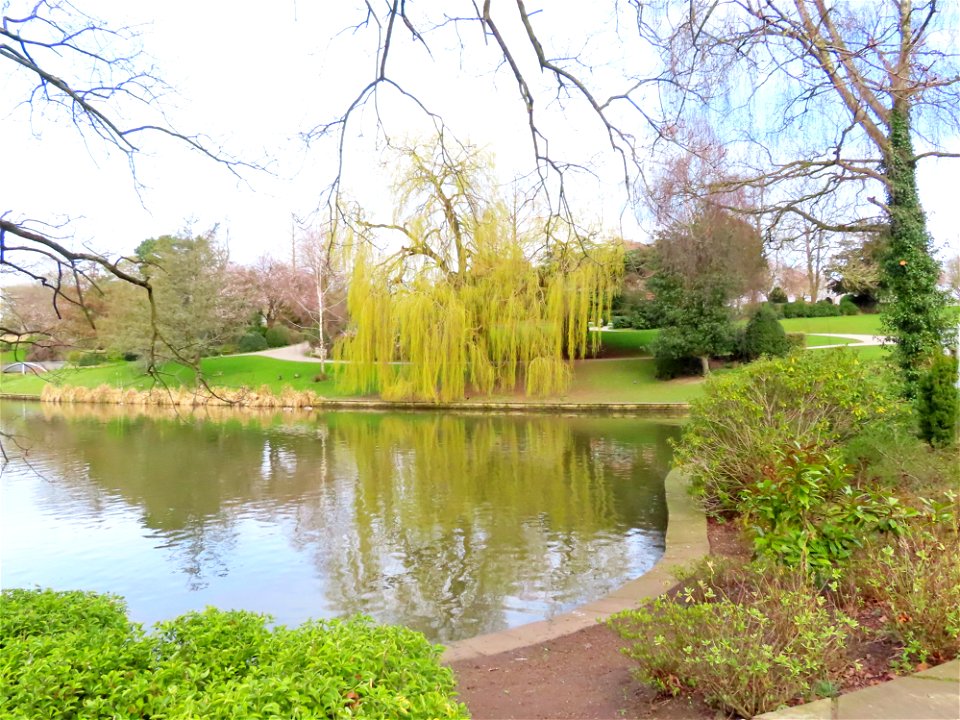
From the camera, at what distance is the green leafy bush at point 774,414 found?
7.50 metres

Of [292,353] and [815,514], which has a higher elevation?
[292,353]

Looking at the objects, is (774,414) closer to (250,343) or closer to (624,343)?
(624,343)

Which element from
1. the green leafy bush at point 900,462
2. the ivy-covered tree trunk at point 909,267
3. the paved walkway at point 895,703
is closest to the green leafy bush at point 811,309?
the ivy-covered tree trunk at point 909,267

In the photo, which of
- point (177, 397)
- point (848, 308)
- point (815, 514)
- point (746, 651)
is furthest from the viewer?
point (848, 308)

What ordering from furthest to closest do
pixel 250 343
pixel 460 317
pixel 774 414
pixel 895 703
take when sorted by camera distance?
Result: pixel 250 343
pixel 460 317
pixel 774 414
pixel 895 703

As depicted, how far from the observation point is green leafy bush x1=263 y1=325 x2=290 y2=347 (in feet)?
149

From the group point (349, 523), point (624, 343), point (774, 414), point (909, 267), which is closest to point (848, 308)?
point (624, 343)

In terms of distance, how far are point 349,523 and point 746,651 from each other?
7.31 metres

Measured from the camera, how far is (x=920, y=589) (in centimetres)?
337

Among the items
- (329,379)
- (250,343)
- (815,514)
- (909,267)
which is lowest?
(329,379)

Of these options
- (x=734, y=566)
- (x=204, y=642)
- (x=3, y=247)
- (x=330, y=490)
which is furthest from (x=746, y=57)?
(x=330, y=490)

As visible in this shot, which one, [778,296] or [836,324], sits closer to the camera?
[836,324]

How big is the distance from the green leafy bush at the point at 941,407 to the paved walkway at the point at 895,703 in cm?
587

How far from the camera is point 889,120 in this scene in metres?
10.8
